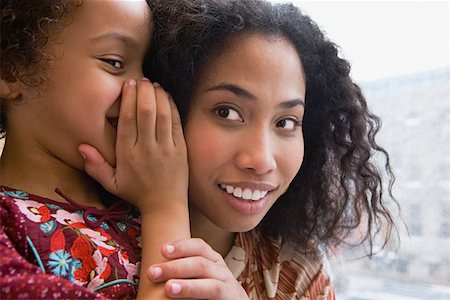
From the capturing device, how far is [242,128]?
3.22 ft

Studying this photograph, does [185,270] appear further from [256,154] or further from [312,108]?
[312,108]

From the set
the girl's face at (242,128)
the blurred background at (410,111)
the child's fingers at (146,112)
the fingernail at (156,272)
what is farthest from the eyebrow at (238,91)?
the blurred background at (410,111)

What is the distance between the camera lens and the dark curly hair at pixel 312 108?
1.01m

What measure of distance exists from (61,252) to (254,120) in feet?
1.22

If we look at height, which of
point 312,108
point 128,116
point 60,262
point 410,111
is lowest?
point 60,262

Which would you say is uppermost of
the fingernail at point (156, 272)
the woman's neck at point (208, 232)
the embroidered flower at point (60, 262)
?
the woman's neck at point (208, 232)

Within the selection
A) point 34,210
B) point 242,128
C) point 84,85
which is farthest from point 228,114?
point 34,210

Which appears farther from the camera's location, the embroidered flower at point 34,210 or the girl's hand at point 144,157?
the girl's hand at point 144,157

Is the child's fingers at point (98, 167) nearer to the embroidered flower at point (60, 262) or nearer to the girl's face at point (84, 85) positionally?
the girl's face at point (84, 85)

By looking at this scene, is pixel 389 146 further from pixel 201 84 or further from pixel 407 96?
pixel 201 84

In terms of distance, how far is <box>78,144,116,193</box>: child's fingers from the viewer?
930 mm

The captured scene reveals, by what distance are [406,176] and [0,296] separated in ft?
3.73

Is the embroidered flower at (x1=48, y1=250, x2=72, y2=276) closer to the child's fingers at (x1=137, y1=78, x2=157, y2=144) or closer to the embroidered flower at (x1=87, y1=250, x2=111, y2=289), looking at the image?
the embroidered flower at (x1=87, y1=250, x2=111, y2=289)

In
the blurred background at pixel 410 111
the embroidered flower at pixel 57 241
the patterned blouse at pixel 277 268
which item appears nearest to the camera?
the embroidered flower at pixel 57 241
